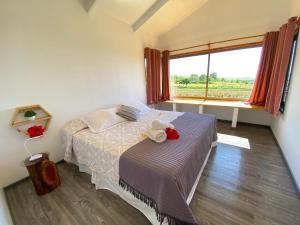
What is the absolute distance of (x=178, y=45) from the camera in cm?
396

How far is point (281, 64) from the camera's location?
7.67 ft

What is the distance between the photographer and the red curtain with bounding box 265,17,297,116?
2.15 m

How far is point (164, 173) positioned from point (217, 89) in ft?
11.0

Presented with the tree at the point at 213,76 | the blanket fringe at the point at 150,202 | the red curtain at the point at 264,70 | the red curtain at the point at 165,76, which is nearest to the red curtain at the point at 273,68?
the red curtain at the point at 264,70

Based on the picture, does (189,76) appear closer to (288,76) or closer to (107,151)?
(288,76)

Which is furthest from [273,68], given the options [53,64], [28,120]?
[28,120]

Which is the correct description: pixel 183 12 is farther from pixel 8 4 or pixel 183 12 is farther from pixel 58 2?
pixel 8 4

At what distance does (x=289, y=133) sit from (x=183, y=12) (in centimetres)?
334

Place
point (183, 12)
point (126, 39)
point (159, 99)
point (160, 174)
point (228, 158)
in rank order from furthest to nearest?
point (159, 99), point (183, 12), point (126, 39), point (228, 158), point (160, 174)

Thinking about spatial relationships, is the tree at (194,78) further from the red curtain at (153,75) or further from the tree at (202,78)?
the red curtain at (153,75)

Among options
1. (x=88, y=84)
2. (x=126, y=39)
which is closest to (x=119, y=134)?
(x=88, y=84)

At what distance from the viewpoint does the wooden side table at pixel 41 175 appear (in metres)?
1.53

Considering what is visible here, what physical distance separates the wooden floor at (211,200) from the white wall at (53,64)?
0.63 m

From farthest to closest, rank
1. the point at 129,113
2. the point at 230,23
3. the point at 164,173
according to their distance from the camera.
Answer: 1. the point at 230,23
2. the point at 129,113
3. the point at 164,173
